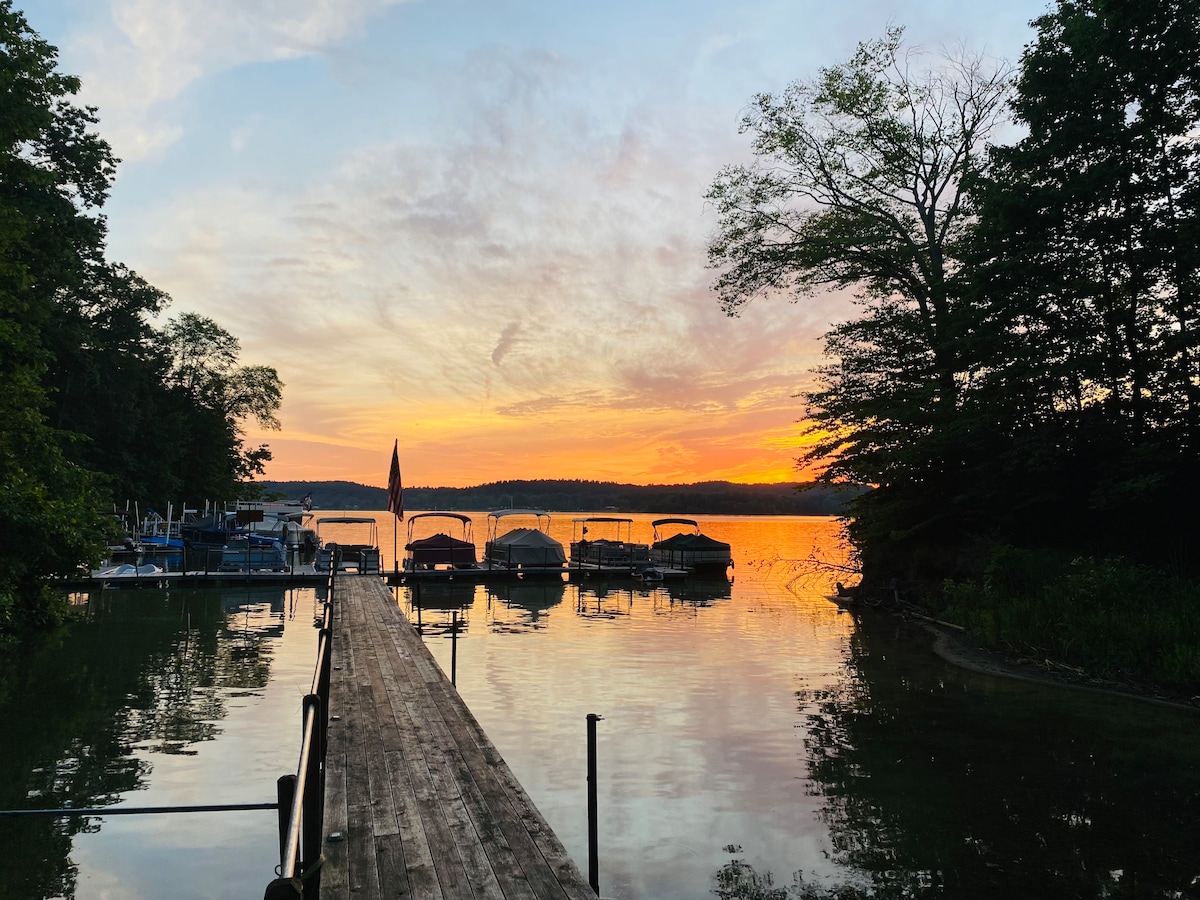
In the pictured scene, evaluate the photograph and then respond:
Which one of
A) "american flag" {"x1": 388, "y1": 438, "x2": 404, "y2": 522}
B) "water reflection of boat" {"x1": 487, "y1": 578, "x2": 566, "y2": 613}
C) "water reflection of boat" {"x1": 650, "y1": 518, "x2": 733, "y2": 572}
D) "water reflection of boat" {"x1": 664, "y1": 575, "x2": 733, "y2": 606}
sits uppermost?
"american flag" {"x1": 388, "y1": 438, "x2": 404, "y2": 522}

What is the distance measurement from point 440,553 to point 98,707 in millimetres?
31801

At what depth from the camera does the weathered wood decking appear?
607 cm

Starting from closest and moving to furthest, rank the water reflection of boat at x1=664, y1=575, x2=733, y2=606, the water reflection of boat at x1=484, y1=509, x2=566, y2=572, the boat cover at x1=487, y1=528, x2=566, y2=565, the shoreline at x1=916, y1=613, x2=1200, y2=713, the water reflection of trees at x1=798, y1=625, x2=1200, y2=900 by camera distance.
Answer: the water reflection of trees at x1=798, y1=625, x2=1200, y2=900
the shoreline at x1=916, y1=613, x2=1200, y2=713
the water reflection of boat at x1=664, y1=575, x2=733, y2=606
the water reflection of boat at x1=484, y1=509, x2=566, y2=572
the boat cover at x1=487, y1=528, x2=566, y2=565

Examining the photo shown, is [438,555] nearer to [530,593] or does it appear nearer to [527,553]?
[527,553]

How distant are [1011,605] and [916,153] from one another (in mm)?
20310

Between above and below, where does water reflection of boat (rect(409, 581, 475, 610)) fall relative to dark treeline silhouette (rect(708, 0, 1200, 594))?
below

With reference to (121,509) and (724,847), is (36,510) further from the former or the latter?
(121,509)

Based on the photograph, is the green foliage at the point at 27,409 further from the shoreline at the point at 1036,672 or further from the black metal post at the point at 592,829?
the shoreline at the point at 1036,672

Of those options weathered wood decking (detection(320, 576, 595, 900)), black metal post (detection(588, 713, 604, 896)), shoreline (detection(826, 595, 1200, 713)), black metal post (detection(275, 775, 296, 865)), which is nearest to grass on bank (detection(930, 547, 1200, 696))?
shoreline (detection(826, 595, 1200, 713))

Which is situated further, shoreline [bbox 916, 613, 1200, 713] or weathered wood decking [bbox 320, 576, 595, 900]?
shoreline [bbox 916, 613, 1200, 713]

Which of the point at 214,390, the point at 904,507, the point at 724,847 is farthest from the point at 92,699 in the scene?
the point at 214,390

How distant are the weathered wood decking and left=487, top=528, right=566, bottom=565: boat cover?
36.7 meters

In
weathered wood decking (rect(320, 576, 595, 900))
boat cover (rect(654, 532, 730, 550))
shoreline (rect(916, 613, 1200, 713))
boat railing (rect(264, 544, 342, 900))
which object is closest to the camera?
boat railing (rect(264, 544, 342, 900))

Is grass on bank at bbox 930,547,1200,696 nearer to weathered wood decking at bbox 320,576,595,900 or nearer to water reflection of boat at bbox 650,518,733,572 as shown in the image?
weathered wood decking at bbox 320,576,595,900
